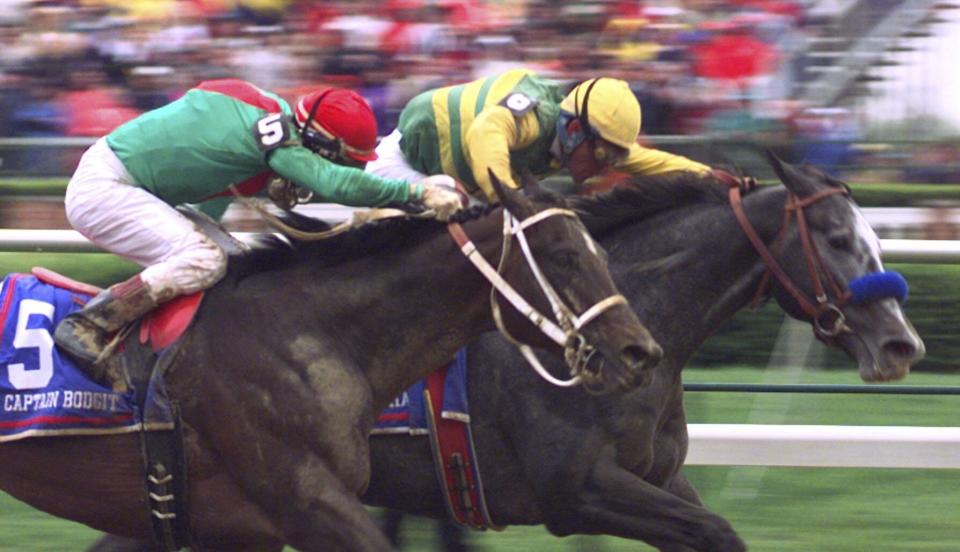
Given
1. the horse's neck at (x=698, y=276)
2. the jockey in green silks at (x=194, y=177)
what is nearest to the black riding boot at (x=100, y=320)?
the jockey in green silks at (x=194, y=177)

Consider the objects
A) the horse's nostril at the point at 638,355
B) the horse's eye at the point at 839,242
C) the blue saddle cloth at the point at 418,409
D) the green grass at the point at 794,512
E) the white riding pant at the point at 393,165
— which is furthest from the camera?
the green grass at the point at 794,512

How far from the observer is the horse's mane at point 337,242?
3.75m

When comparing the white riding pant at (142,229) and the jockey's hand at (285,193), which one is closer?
the white riding pant at (142,229)

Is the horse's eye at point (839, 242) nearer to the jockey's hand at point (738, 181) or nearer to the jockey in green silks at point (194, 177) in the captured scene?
the jockey's hand at point (738, 181)

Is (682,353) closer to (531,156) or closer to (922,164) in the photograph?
(531,156)

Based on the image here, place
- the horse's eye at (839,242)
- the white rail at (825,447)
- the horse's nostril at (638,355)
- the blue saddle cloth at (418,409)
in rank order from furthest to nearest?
the white rail at (825,447) → the horse's eye at (839,242) → the blue saddle cloth at (418,409) → the horse's nostril at (638,355)

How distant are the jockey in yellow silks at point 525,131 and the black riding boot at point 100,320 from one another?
105 centimetres

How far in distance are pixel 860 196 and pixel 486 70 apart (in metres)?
2.08

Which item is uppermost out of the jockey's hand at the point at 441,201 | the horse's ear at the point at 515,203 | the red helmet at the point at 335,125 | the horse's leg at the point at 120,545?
the red helmet at the point at 335,125

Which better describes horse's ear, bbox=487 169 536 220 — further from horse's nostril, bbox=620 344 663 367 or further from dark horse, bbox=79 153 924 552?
dark horse, bbox=79 153 924 552

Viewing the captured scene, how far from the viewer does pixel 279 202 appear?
4016mm

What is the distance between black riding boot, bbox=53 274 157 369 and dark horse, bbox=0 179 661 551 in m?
0.14

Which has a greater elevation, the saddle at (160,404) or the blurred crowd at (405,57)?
the saddle at (160,404)

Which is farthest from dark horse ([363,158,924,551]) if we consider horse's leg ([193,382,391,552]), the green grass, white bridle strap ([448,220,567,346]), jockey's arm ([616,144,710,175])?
the green grass
